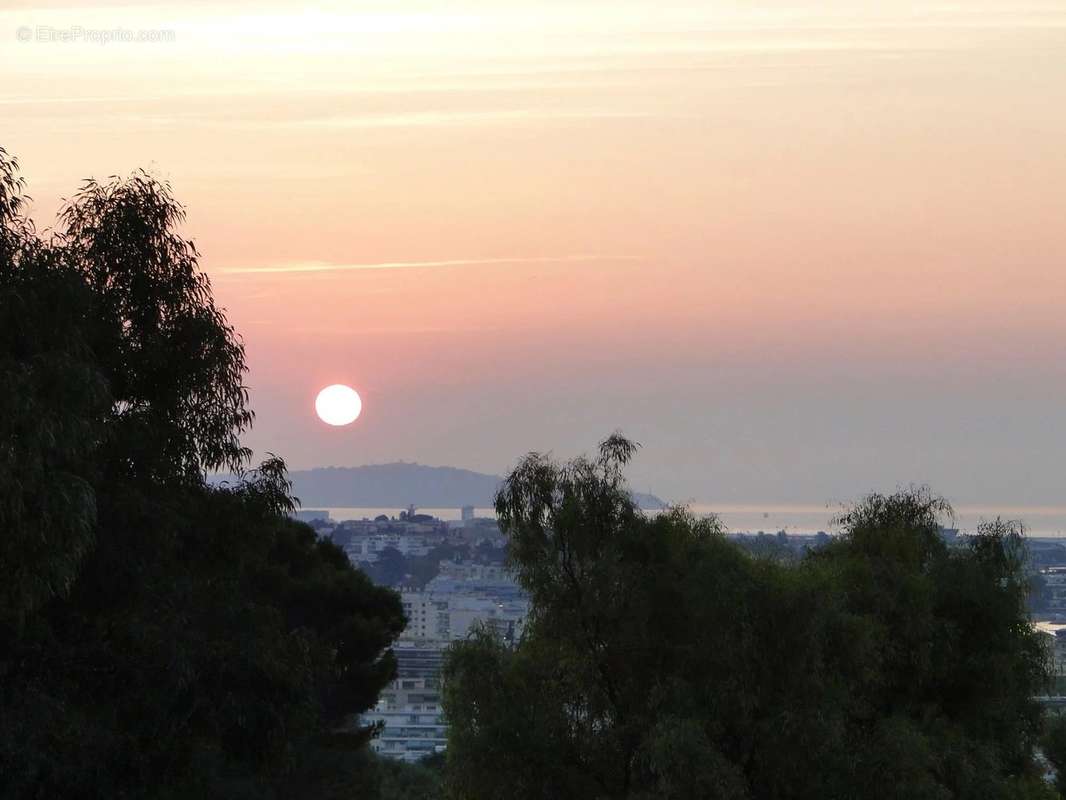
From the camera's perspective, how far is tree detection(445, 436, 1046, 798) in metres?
17.6

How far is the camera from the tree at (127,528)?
37.9ft

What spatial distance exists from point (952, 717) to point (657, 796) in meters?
5.81

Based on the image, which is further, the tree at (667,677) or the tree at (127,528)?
the tree at (667,677)

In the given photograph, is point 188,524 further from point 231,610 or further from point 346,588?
point 346,588

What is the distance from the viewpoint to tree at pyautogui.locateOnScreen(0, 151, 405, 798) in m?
11.6

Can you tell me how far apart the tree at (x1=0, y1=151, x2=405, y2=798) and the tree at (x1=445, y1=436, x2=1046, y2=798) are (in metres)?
3.52

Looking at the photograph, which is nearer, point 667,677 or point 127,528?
point 127,528

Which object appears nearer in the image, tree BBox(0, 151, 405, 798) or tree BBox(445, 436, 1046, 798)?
tree BBox(0, 151, 405, 798)

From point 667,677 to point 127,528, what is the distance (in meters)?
7.13

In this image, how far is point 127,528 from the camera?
13.2 metres

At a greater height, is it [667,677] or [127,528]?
[127,528]

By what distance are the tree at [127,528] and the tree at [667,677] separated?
3.52 metres

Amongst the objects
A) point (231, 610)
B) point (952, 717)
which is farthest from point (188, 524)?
point (952, 717)

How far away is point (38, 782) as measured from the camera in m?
12.5
